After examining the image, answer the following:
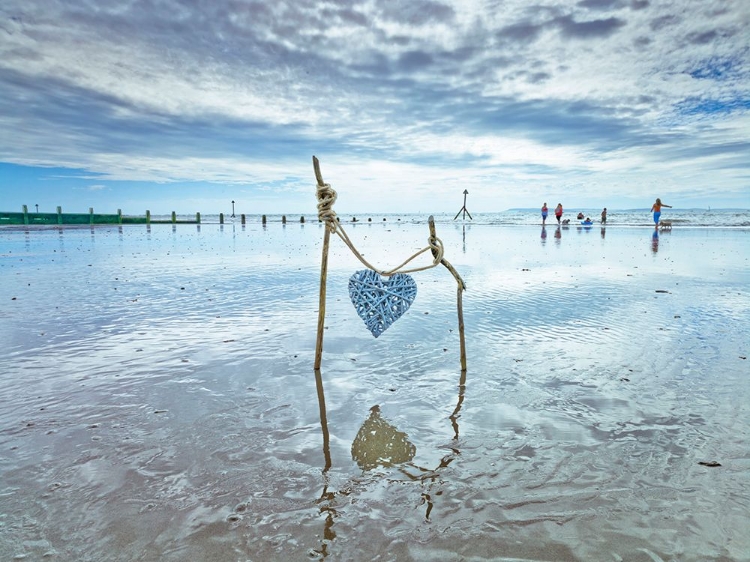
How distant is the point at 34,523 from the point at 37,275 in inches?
455

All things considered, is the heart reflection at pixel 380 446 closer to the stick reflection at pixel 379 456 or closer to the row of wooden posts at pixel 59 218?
the stick reflection at pixel 379 456

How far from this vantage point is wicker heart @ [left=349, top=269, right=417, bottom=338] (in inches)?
192

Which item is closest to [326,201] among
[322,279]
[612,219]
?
[322,279]

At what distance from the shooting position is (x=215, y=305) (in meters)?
8.59

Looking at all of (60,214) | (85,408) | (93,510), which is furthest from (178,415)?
(60,214)

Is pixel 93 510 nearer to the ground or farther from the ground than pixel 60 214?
nearer to the ground

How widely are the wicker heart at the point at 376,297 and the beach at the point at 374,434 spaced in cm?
70

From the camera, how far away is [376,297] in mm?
4863

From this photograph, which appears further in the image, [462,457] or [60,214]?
[60,214]

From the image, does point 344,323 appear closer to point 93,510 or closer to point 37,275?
point 93,510

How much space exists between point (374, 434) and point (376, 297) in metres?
1.54

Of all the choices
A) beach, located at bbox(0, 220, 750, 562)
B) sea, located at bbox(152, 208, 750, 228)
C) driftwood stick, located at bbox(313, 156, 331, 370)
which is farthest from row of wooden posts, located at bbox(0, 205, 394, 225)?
driftwood stick, located at bbox(313, 156, 331, 370)

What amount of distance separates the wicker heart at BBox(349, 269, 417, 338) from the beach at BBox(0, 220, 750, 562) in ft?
2.29

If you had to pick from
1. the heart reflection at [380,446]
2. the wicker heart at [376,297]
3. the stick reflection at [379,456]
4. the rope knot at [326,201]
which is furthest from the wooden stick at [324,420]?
the rope knot at [326,201]
